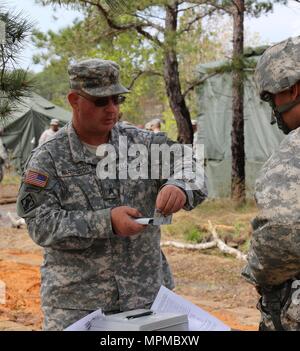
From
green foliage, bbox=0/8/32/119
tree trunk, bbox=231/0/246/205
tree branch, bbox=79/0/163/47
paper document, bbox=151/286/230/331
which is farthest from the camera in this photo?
tree trunk, bbox=231/0/246/205

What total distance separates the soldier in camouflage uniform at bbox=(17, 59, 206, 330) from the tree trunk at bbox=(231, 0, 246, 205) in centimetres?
730

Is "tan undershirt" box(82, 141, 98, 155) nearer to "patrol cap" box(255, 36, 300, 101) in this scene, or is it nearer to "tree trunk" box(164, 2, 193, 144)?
"patrol cap" box(255, 36, 300, 101)

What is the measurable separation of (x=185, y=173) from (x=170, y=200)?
0.24 m

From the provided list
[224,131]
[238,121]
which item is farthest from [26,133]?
[238,121]

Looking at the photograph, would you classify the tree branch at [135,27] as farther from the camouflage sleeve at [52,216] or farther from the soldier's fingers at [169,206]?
the soldier's fingers at [169,206]

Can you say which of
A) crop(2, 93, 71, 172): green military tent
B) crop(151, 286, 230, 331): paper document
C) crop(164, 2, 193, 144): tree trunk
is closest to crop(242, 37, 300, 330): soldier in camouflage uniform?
crop(151, 286, 230, 331): paper document

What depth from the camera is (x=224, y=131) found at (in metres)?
11.9

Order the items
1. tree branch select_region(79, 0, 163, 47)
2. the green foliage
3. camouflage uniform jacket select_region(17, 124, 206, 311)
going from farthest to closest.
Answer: tree branch select_region(79, 0, 163, 47) < the green foliage < camouflage uniform jacket select_region(17, 124, 206, 311)

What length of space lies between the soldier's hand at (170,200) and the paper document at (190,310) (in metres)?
0.28

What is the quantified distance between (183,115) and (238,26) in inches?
70.7

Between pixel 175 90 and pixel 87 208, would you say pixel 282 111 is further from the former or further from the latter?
pixel 175 90

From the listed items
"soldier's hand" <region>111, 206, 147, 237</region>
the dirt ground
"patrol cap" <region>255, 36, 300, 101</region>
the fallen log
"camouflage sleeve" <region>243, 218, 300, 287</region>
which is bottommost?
the dirt ground

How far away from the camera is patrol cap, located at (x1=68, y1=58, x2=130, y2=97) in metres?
2.36

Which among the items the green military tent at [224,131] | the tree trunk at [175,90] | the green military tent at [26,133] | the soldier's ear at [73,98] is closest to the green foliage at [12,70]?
the soldier's ear at [73,98]
